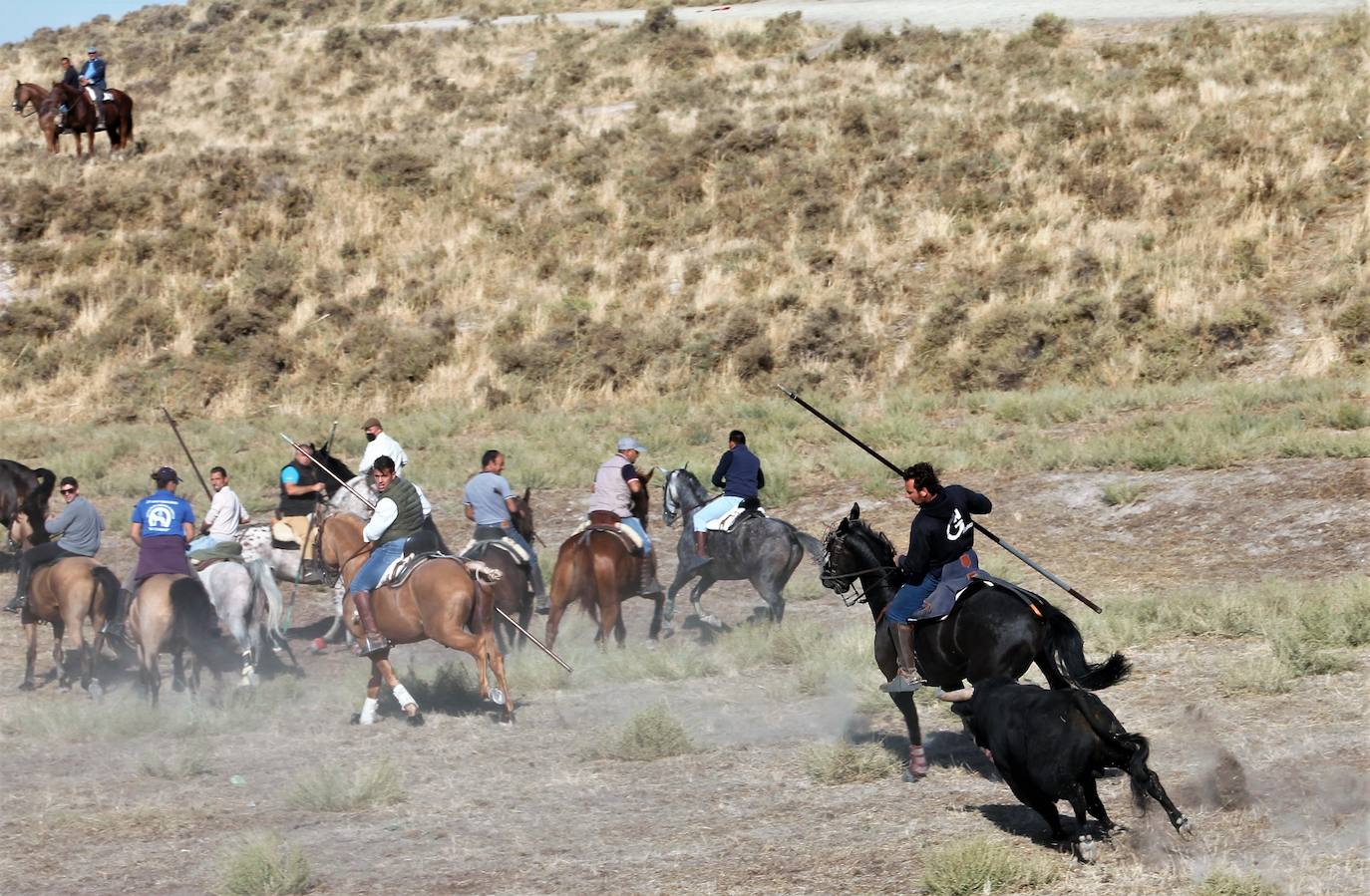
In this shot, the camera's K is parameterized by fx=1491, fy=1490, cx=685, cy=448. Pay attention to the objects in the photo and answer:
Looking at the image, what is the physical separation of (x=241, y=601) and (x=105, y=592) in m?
1.55

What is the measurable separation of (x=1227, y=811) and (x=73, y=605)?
1083 cm

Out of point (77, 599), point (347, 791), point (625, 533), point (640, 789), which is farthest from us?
point (625, 533)

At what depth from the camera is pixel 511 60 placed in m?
47.2

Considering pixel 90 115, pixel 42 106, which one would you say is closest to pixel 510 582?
pixel 42 106

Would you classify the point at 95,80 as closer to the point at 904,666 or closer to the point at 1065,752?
the point at 904,666

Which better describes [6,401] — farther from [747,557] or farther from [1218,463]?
[1218,463]

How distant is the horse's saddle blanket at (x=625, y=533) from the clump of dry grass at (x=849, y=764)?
5007 mm

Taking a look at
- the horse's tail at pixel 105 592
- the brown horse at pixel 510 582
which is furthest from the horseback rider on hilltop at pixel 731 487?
the horse's tail at pixel 105 592

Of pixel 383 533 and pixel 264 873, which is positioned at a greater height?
pixel 383 533

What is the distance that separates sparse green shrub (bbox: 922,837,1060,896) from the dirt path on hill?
3715 centimetres

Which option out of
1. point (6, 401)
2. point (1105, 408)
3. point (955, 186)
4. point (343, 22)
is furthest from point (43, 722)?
point (343, 22)

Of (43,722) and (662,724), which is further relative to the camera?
(43,722)

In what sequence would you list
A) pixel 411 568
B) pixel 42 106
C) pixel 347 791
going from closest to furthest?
pixel 347 791, pixel 411 568, pixel 42 106

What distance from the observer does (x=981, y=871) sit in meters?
7.61
